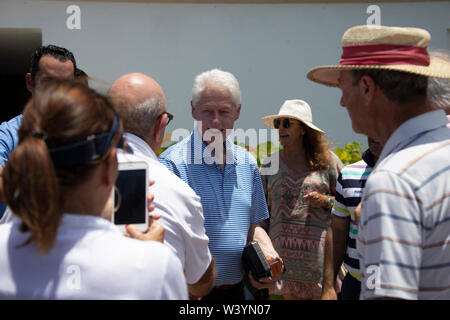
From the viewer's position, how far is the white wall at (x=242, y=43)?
6.51m

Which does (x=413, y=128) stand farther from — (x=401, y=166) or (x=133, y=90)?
(x=133, y=90)

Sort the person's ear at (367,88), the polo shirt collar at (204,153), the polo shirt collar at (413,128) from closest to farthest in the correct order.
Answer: the polo shirt collar at (413,128) → the person's ear at (367,88) → the polo shirt collar at (204,153)

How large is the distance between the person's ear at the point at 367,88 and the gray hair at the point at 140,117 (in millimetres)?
828

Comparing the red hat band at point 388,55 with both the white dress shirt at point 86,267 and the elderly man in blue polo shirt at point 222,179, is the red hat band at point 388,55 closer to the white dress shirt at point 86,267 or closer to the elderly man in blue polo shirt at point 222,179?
the white dress shirt at point 86,267

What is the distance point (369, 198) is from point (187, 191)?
71 cm

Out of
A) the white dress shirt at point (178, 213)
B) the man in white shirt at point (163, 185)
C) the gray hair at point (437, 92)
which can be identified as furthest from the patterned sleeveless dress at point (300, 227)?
the gray hair at point (437, 92)

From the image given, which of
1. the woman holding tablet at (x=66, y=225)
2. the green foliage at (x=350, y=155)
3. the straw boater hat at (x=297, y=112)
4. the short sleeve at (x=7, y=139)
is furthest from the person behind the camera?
the green foliage at (x=350, y=155)

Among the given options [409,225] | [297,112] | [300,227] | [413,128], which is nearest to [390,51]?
[413,128]

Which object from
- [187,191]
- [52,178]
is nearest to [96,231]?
[52,178]

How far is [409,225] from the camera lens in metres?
1.41

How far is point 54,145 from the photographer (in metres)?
1.18

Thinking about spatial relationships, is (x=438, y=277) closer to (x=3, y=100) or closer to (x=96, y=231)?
(x=96, y=231)

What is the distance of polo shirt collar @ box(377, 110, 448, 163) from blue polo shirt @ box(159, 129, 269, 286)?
1.32 meters

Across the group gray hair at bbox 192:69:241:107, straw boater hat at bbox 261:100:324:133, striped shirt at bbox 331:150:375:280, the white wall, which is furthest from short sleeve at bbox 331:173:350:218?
the white wall
